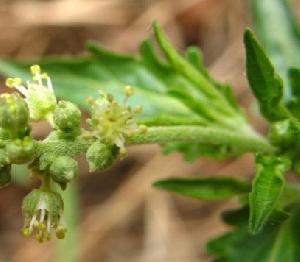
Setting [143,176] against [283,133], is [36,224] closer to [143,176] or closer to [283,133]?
[283,133]

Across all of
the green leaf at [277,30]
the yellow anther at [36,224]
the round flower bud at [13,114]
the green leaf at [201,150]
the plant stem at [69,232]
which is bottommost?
the yellow anther at [36,224]

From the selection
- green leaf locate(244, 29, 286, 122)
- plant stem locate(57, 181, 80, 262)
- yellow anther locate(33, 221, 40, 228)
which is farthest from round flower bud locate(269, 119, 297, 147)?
plant stem locate(57, 181, 80, 262)

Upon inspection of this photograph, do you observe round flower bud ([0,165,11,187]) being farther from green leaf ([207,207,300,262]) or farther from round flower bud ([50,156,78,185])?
green leaf ([207,207,300,262])

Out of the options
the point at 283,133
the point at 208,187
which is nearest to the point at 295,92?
the point at 283,133

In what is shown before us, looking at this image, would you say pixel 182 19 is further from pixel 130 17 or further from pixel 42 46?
pixel 42 46

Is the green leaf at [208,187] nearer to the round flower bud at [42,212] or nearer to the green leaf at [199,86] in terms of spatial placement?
the green leaf at [199,86]

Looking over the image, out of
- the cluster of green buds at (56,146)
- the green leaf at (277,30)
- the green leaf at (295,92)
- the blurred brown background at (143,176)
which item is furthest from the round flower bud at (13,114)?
the blurred brown background at (143,176)
